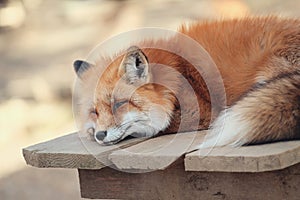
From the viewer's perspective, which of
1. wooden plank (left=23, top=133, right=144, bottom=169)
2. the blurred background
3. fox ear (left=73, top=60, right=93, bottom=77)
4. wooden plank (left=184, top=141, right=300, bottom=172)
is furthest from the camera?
the blurred background

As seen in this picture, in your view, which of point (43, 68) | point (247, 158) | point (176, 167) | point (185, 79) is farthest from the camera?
point (43, 68)

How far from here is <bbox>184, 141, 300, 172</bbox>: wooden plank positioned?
135cm

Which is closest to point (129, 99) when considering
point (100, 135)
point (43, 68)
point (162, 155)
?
point (100, 135)

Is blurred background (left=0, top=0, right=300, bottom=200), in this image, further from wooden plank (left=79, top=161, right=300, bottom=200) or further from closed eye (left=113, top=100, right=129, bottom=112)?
wooden plank (left=79, top=161, right=300, bottom=200)

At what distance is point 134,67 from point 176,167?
0.34 metres

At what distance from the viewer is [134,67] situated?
179 centimetres

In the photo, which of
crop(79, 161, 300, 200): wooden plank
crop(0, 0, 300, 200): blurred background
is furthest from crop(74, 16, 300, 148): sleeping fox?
crop(0, 0, 300, 200): blurred background

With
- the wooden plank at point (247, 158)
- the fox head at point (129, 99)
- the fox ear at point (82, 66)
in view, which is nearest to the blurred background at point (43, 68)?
the fox ear at point (82, 66)

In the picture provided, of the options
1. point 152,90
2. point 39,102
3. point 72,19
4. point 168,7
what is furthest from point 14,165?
point 152,90

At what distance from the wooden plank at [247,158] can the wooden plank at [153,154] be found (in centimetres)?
6

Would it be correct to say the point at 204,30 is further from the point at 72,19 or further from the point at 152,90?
the point at 72,19

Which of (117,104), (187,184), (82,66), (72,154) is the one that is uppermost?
(82,66)

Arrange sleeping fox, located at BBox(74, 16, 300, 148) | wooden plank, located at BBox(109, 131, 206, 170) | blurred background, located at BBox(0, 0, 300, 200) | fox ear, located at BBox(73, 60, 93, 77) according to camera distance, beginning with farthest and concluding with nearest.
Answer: blurred background, located at BBox(0, 0, 300, 200)
fox ear, located at BBox(73, 60, 93, 77)
sleeping fox, located at BBox(74, 16, 300, 148)
wooden plank, located at BBox(109, 131, 206, 170)

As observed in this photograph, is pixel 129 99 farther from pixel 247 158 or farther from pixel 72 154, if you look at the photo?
pixel 247 158
